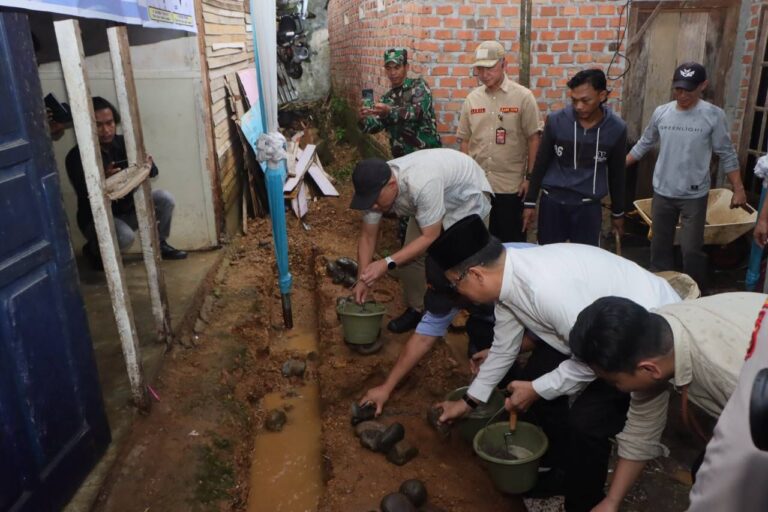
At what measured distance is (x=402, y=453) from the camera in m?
3.38

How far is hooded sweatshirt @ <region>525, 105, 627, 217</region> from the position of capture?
428cm

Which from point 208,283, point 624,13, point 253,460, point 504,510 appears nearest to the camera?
point 504,510

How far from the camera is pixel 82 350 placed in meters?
2.86

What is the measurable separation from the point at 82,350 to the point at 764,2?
637 cm

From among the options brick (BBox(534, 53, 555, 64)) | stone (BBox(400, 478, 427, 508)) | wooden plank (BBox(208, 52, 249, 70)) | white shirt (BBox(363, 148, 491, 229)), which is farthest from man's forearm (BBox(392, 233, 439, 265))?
wooden plank (BBox(208, 52, 249, 70))

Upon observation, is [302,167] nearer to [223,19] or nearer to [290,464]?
[223,19]

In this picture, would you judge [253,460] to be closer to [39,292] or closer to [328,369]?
[328,369]

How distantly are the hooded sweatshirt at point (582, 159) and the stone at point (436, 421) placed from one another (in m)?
1.99

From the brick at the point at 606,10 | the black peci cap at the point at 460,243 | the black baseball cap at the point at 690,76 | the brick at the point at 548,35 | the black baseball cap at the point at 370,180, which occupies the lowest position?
the black peci cap at the point at 460,243

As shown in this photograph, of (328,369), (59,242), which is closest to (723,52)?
(328,369)

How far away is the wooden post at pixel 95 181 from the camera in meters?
2.80

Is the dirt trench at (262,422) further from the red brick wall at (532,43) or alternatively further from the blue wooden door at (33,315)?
the red brick wall at (532,43)

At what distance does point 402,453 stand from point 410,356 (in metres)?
0.60

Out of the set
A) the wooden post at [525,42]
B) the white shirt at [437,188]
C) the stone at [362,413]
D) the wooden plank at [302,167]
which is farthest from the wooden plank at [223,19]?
the stone at [362,413]
